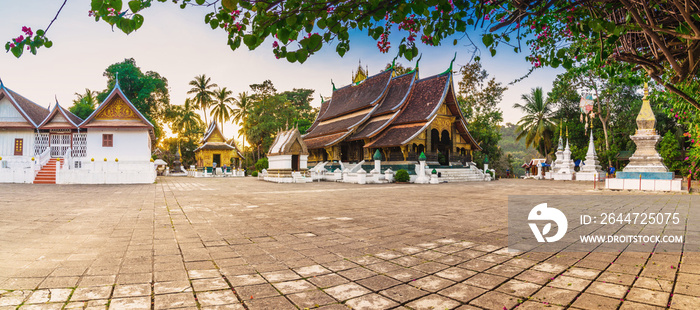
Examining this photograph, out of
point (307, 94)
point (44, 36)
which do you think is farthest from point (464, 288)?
point (307, 94)

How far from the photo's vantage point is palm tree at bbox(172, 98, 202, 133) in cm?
4244

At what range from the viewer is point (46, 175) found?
1638 cm

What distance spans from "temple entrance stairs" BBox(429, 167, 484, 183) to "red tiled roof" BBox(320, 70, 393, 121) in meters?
7.17

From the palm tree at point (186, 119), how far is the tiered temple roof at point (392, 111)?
22958mm

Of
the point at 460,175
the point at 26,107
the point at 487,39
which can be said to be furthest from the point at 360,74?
the point at 487,39

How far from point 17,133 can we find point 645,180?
103ft

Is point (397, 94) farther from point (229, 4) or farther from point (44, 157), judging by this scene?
point (229, 4)

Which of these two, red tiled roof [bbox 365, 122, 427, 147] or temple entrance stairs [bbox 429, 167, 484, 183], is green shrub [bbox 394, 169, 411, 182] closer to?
red tiled roof [bbox 365, 122, 427, 147]

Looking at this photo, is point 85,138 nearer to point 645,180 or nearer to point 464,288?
point 464,288

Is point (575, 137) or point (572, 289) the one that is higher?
point (575, 137)

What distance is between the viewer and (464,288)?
241 centimetres

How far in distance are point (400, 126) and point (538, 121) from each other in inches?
827

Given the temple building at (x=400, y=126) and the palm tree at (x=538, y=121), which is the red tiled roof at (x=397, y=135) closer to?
the temple building at (x=400, y=126)

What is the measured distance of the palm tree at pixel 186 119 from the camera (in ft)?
139
